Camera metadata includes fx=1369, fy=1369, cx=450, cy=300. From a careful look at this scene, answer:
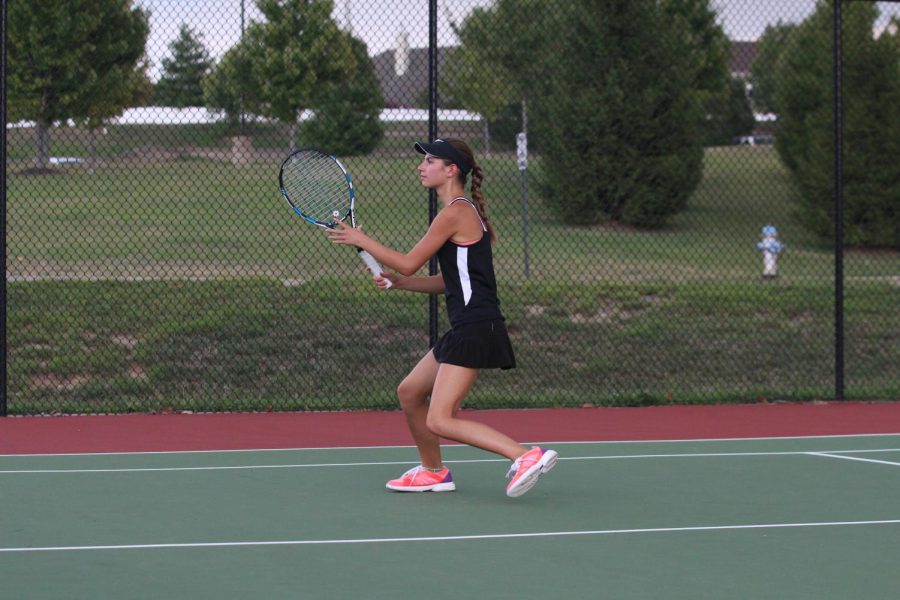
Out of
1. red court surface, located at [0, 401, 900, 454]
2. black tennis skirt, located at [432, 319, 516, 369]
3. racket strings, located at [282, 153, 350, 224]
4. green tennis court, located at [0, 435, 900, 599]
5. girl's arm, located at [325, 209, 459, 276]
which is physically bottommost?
red court surface, located at [0, 401, 900, 454]

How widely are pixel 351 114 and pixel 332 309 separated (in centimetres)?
192

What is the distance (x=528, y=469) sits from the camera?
20.3 feet

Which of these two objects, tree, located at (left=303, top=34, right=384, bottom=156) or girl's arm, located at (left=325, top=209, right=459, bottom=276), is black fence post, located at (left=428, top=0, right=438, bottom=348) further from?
girl's arm, located at (left=325, top=209, right=459, bottom=276)

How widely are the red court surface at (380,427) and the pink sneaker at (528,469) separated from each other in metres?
2.45

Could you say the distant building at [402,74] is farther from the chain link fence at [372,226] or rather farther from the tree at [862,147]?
the tree at [862,147]

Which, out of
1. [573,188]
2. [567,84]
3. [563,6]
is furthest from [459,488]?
[563,6]

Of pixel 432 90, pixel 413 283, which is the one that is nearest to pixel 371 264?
pixel 413 283

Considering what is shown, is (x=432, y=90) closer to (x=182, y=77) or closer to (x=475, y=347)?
(x=182, y=77)

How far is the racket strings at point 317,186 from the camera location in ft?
22.0

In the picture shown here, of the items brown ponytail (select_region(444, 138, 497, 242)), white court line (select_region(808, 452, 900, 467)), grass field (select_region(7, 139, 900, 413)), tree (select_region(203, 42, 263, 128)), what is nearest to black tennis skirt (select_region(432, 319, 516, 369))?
brown ponytail (select_region(444, 138, 497, 242))

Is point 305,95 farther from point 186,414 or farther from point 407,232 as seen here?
point 407,232

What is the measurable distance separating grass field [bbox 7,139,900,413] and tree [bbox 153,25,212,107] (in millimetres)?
824

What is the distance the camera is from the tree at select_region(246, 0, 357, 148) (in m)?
11.0

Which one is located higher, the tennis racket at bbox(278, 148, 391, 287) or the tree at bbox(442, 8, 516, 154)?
the tree at bbox(442, 8, 516, 154)
